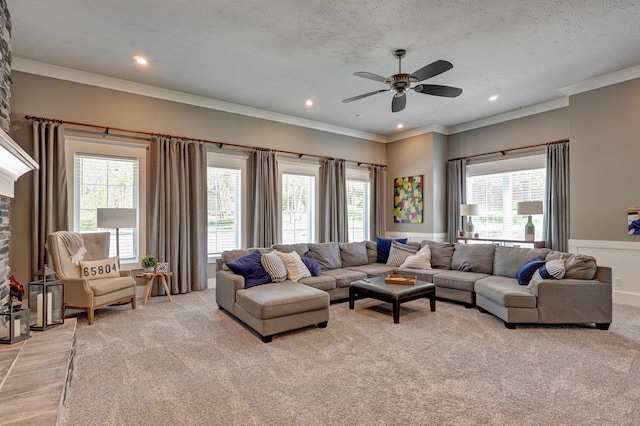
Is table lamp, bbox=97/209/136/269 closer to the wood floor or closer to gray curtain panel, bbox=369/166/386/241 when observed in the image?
the wood floor

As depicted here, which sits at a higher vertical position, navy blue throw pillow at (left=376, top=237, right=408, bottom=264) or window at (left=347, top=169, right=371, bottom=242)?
window at (left=347, top=169, right=371, bottom=242)

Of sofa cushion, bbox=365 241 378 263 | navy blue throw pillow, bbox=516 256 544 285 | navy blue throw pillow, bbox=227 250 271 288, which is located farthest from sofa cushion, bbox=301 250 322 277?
navy blue throw pillow, bbox=516 256 544 285

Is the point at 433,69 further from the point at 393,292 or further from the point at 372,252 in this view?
the point at 372,252

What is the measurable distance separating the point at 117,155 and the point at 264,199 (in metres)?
2.45

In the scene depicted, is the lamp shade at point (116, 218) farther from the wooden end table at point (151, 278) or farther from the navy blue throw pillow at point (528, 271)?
the navy blue throw pillow at point (528, 271)

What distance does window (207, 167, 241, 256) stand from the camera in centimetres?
586

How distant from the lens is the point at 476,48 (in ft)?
13.1

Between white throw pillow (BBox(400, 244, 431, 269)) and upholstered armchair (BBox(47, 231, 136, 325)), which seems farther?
white throw pillow (BBox(400, 244, 431, 269))

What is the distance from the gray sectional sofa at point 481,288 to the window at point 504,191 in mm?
1755

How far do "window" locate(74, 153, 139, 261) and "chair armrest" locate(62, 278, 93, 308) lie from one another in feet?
3.56

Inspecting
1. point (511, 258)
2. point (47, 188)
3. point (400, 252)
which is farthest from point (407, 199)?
point (47, 188)

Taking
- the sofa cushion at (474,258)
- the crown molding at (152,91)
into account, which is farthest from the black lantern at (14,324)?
the sofa cushion at (474,258)

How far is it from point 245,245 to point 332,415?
4.34 meters

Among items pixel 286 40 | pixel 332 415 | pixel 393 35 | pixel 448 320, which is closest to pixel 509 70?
pixel 393 35
